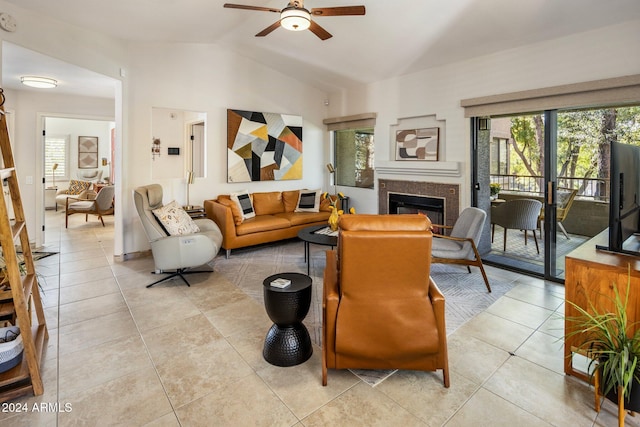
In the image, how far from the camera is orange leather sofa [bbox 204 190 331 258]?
490 cm

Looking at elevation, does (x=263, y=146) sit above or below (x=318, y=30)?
below

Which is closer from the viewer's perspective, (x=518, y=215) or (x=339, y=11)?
(x=339, y=11)

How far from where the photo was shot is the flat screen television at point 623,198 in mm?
2119

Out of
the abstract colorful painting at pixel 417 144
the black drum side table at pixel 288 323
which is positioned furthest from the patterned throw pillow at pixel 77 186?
the black drum side table at pixel 288 323

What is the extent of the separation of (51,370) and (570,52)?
5297 mm

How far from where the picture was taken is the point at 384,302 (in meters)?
2.05

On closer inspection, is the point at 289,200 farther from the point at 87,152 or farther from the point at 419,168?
the point at 87,152

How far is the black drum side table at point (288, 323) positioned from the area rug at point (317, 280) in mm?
318

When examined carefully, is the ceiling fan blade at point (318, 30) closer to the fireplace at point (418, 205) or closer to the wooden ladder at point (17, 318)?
the wooden ladder at point (17, 318)

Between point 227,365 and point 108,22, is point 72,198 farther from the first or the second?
point 227,365

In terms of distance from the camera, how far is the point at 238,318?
307 cm

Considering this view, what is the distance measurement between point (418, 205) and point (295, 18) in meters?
3.32

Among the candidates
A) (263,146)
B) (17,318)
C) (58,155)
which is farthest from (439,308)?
(58,155)

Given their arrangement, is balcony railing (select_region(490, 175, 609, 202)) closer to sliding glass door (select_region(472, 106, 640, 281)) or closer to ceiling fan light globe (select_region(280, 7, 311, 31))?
sliding glass door (select_region(472, 106, 640, 281))
